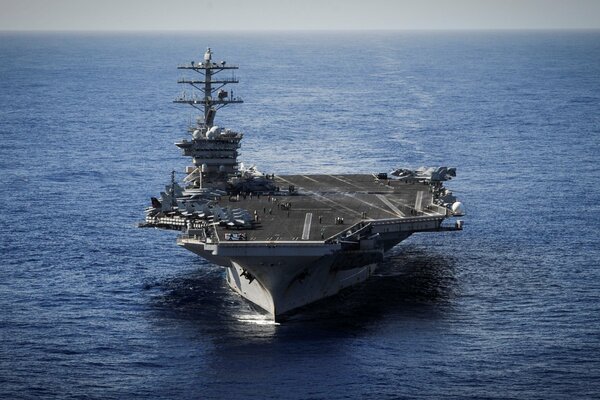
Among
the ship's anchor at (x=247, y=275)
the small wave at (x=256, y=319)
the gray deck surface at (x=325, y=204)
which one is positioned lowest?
the small wave at (x=256, y=319)

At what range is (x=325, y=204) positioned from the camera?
6850 cm

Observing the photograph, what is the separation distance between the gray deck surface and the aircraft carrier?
0.06 meters

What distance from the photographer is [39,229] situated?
75.0 m

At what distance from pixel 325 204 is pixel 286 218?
16.5 feet

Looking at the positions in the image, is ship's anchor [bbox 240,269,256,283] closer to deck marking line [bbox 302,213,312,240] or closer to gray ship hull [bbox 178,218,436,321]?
gray ship hull [bbox 178,218,436,321]

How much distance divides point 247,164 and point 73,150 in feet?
71.0

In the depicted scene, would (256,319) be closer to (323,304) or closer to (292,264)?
(292,264)

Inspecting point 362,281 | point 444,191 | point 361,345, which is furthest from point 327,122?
point 361,345

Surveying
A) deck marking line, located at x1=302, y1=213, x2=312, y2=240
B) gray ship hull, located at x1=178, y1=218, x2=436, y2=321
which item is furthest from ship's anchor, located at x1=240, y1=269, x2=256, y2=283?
deck marking line, located at x1=302, y1=213, x2=312, y2=240

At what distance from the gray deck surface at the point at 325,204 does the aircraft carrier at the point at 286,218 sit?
2.2 inches

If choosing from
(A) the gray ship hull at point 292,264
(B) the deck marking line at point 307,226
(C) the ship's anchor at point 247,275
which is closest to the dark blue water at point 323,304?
(A) the gray ship hull at point 292,264

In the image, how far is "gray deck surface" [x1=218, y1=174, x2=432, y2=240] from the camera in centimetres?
6072

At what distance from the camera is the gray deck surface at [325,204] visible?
199 feet

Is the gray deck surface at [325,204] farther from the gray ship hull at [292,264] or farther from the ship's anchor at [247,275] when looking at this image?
the ship's anchor at [247,275]
